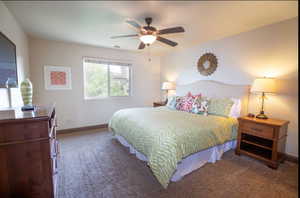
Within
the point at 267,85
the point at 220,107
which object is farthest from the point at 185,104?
the point at 267,85

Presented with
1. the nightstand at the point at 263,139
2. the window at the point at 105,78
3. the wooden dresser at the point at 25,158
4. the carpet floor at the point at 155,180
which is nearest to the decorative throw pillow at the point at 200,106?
the nightstand at the point at 263,139

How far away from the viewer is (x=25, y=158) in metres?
1.32

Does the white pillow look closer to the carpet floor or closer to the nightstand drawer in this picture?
the nightstand drawer

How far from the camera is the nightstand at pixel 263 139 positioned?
7.23 feet

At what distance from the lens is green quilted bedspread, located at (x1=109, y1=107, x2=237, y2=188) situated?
1748 millimetres

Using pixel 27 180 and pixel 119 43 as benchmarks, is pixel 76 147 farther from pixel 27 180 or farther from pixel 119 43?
pixel 119 43

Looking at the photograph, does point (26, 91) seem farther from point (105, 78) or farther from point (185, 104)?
point (185, 104)

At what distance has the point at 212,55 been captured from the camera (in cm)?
352

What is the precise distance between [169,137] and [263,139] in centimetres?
184

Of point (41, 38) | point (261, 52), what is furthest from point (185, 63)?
point (41, 38)

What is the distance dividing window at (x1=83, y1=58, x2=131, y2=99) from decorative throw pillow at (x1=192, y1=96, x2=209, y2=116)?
2365 mm

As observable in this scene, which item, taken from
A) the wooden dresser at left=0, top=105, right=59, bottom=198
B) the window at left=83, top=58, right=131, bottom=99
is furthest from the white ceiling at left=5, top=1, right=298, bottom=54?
the wooden dresser at left=0, top=105, right=59, bottom=198

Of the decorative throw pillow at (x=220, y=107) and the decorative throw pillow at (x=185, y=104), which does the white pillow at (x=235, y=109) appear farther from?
the decorative throw pillow at (x=185, y=104)

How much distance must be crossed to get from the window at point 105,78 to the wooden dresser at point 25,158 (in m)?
2.91
